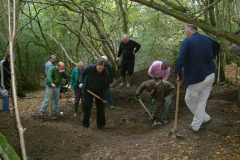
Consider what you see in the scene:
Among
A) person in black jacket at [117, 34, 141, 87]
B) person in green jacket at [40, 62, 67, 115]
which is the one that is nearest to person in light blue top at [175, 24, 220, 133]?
person in green jacket at [40, 62, 67, 115]

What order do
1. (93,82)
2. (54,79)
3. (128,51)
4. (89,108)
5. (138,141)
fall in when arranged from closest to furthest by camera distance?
1. (138,141)
2. (93,82)
3. (89,108)
4. (54,79)
5. (128,51)

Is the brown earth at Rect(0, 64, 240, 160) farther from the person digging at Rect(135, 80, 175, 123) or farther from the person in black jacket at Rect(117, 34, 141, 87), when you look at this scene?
the person in black jacket at Rect(117, 34, 141, 87)

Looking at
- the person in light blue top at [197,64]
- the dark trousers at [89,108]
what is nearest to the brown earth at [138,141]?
the dark trousers at [89,108]

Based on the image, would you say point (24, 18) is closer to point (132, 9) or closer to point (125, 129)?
point (132, 9)

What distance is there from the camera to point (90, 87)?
5215 mm

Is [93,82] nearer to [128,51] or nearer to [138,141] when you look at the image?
[138,141]

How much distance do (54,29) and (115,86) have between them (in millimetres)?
5245

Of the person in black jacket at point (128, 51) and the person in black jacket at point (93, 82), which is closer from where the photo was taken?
the person in black jacket at point (93, 82)

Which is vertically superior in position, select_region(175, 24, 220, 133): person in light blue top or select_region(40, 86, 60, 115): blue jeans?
select_region(175, 24, 220, 133): person in light blue top

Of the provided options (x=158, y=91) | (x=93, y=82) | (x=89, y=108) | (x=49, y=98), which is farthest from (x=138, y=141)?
(x=49, y=98)

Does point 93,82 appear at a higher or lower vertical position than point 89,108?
higher

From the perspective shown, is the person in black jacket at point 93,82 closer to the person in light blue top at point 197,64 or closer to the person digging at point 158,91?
the person digging at point 158,91

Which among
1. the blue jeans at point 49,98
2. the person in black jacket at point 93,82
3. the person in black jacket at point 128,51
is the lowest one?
the blue jeans at point 49,98

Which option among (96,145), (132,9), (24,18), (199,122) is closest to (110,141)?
(96,145)
